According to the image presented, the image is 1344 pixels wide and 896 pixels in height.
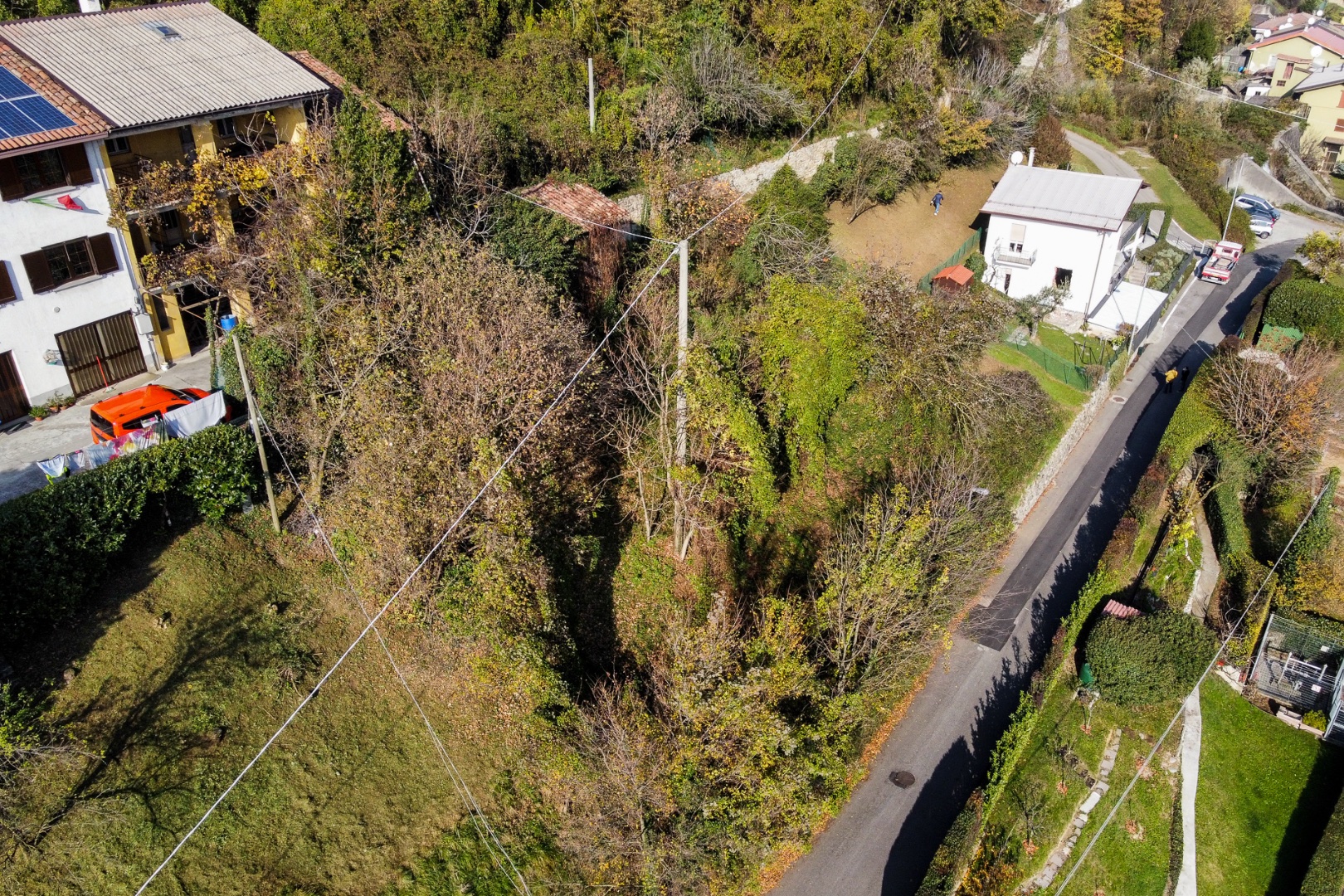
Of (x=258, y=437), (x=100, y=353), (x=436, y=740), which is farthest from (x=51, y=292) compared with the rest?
(x=436, y=740)

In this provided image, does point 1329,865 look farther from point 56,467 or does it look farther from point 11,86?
point 11,86


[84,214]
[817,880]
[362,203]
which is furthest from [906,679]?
[84,214]

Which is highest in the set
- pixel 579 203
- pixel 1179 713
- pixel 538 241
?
pixel 538 241

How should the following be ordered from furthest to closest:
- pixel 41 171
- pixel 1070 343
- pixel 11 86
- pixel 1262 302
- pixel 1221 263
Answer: pixel 1221 263 → pixel 1262 302 → pixel 1070 343 → pixel 11 86 → pixel 41 171

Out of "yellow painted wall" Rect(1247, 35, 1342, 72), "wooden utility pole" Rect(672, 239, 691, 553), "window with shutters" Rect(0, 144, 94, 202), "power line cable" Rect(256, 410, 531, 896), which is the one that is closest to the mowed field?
"wooden utility pole" Rect(672, 239, 691, 553)

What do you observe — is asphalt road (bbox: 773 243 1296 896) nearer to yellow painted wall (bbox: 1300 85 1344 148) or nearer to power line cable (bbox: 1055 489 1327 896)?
power line cable (bbox: 1055 489 1327 896)

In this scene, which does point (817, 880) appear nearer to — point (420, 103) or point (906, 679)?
point (906, 679)
